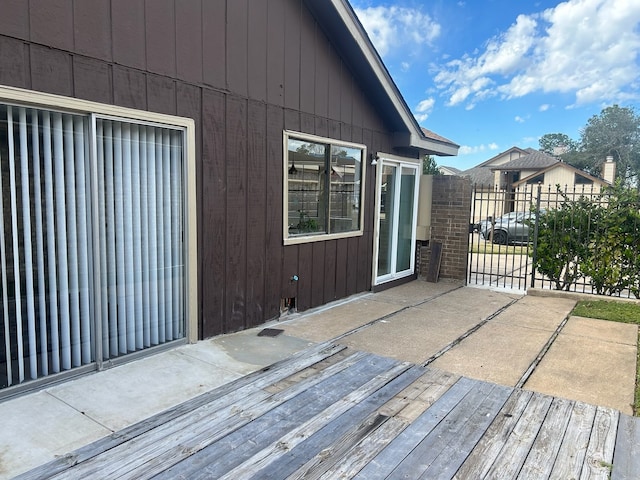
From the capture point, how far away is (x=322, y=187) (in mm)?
5836

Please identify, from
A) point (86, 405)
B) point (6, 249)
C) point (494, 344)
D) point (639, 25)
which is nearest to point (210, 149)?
point (6, 249)

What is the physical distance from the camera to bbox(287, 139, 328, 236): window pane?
5340 millimetres

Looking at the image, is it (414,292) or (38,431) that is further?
(414,292)

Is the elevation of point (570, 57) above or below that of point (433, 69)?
above

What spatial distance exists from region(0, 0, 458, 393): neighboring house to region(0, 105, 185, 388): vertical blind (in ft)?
0.04

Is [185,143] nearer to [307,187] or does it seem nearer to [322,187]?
[307,187]

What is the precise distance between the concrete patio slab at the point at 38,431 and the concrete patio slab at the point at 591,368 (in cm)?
328

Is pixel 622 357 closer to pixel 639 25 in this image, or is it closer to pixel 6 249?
pixel 6 249

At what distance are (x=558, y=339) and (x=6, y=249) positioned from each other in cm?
517

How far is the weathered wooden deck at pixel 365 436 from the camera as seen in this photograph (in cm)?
237

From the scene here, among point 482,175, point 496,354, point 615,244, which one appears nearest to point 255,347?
point 496,354

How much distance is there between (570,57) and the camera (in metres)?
55.7

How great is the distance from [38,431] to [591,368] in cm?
434

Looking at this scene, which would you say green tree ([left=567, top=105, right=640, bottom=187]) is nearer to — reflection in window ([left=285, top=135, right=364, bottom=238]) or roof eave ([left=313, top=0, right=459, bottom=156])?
roof eave ([left=313, top=0, right=459, bottom=156])
